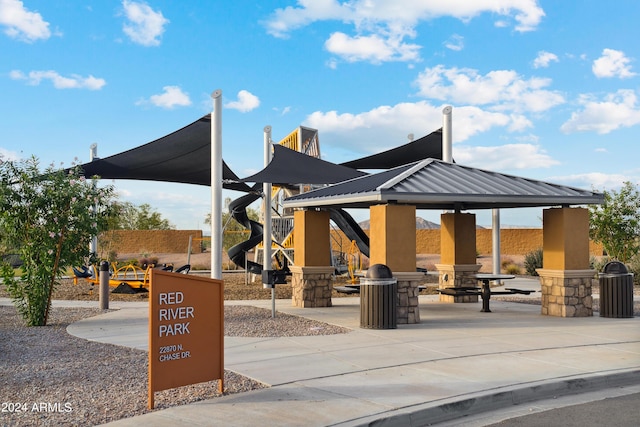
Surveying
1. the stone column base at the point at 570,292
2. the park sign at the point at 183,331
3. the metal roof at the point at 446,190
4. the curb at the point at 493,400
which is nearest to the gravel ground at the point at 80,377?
the park sign at the point at 183,331

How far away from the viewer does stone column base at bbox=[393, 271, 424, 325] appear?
13273mm

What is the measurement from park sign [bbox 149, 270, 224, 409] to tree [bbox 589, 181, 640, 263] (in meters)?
20.6

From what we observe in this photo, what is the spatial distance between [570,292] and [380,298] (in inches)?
187

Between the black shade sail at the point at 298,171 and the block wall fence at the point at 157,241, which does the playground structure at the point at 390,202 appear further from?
the block wall fence at the point at 157,241

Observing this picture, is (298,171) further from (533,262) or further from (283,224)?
(533,262)

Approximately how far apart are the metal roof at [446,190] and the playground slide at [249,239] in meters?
6.16

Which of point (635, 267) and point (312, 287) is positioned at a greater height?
point (635, 267)

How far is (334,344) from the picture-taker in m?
10.6

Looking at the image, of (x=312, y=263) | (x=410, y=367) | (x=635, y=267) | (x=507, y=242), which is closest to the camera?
(x=410, y=367)

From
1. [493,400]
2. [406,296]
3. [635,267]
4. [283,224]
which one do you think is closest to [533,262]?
[635,267]

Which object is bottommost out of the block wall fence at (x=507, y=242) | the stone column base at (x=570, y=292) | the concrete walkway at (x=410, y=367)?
the concrete walkway at (x=410, y=367)

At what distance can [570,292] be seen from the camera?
14.5 meters

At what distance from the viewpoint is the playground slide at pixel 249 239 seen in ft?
72.4

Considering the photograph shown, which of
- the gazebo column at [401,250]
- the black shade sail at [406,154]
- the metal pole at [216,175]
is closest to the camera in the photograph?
the gazebo column at [401,250]
